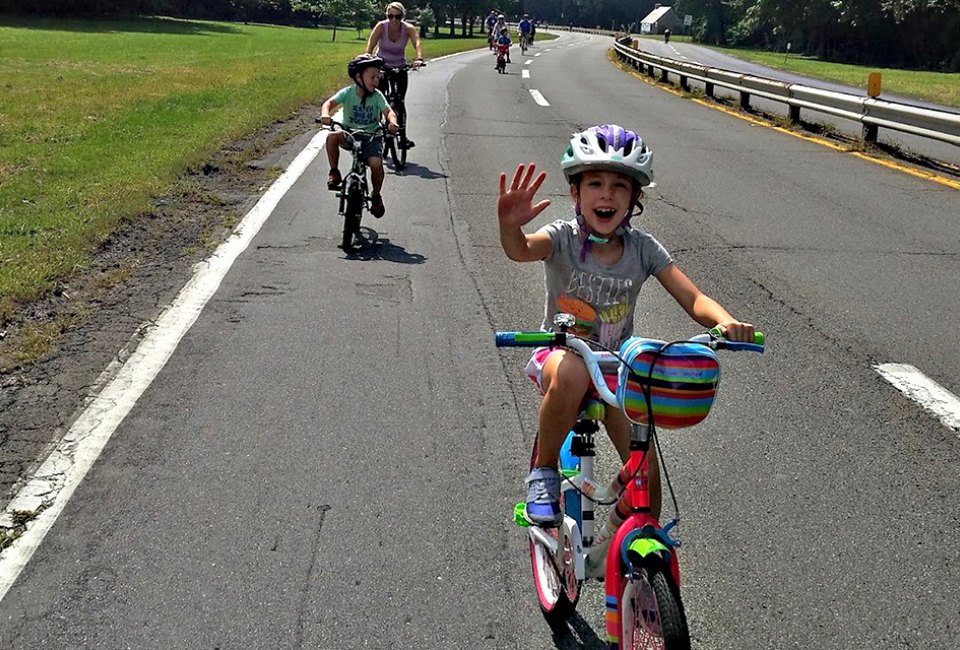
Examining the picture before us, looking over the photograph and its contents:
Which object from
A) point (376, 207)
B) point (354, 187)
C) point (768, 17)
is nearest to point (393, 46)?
point (376, 207)

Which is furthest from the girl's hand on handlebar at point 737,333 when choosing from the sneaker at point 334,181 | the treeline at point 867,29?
the treeline at point 867,29

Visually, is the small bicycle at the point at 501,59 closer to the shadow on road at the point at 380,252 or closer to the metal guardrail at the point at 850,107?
the metal guardrail at the point at 850,107

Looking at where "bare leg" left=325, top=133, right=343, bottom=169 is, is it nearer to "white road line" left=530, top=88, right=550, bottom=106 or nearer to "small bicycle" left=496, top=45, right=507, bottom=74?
"white road line" left=530, top=88, right=550, bottom=106

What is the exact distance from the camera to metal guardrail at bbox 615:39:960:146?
47.3 feet

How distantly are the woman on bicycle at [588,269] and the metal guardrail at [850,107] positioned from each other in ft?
39.7

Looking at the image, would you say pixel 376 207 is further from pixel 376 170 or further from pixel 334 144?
pixel 334 144

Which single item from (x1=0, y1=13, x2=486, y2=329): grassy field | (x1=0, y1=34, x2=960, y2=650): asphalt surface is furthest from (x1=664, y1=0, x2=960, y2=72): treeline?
(x1=0, y1=34, x2=960, y2=650): asphalt surface

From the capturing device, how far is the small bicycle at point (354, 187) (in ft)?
28.5

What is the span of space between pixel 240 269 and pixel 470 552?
4504 millimetres

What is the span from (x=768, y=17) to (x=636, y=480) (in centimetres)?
7821

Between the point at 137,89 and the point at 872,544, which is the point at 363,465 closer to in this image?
the point at 872,544

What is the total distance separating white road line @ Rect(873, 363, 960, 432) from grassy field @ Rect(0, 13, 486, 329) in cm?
523

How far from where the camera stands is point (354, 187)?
8836 millimetres

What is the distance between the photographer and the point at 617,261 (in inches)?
138
